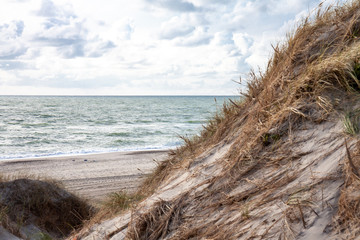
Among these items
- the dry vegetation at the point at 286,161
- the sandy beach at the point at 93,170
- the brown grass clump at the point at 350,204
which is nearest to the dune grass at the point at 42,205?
the sandy beach at the point at 93,170

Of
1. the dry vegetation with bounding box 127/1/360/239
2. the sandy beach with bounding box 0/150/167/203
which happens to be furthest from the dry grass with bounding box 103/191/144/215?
the sandy beach with bounding box 0/150/167/203

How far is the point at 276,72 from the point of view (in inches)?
191

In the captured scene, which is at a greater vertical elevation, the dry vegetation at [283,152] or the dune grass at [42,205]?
the dry vegetation at [283,152]

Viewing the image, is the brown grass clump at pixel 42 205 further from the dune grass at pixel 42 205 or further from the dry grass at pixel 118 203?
the dry grass at pixel 118 203

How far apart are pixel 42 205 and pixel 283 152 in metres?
5.91

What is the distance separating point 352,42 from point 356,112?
1238mm

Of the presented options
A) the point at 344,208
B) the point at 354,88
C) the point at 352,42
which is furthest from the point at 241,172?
the point at 352,42

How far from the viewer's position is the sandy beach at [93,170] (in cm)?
1155

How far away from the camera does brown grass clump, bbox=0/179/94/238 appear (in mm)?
7250

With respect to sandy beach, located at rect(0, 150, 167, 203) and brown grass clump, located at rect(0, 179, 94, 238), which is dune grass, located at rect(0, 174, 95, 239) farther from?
sandy beach, located at rect(0, 150, 167, 203)

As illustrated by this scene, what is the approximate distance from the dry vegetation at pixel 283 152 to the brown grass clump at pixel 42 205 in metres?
4.02

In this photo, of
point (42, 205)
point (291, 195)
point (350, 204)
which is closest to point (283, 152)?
point (291, 195)

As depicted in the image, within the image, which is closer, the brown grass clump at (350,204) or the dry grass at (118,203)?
the brown grass clump at (350,204)

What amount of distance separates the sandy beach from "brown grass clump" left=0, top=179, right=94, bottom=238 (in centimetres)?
192
